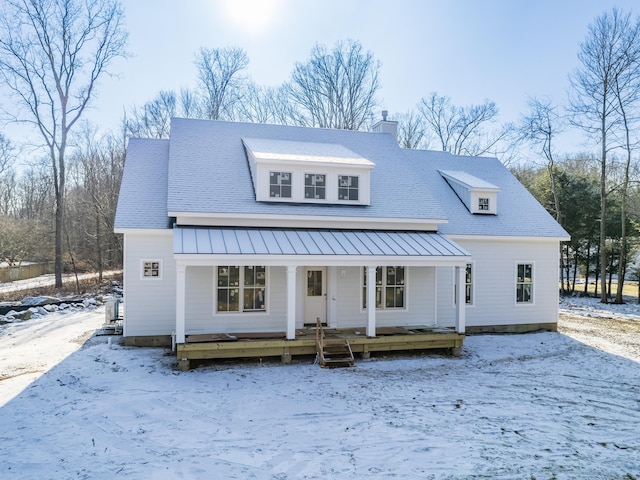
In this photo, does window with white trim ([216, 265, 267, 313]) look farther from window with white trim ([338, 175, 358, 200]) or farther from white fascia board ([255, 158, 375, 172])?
window with white trim ([338, 175, 358, 200])

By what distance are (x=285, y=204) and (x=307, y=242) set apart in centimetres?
161

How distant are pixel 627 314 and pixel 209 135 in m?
18.2

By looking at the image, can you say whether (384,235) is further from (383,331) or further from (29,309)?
(29,309)

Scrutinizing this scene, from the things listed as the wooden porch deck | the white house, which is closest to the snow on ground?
the white house

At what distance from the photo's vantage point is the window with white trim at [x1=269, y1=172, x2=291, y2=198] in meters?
12.9

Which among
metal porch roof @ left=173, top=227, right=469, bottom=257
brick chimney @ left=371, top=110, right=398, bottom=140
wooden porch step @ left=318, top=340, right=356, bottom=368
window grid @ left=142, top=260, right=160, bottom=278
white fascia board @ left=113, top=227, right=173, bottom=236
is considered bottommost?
wooden porch step @ left=318, top=340, right=356, bottom=368

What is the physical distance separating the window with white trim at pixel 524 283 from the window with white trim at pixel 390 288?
14.0 feet

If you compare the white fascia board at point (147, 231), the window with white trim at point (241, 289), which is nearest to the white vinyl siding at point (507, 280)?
the window with white trim at point (241, 289)

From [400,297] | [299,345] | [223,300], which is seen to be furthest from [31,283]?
[400,297]

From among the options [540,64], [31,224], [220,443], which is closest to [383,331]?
[220,443]

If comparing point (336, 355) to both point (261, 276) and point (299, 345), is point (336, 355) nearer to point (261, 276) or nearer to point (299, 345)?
point (299, 345)

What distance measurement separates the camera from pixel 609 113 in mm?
22859

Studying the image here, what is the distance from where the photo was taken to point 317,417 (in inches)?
299

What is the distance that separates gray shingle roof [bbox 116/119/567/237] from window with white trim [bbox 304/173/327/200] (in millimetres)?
357
